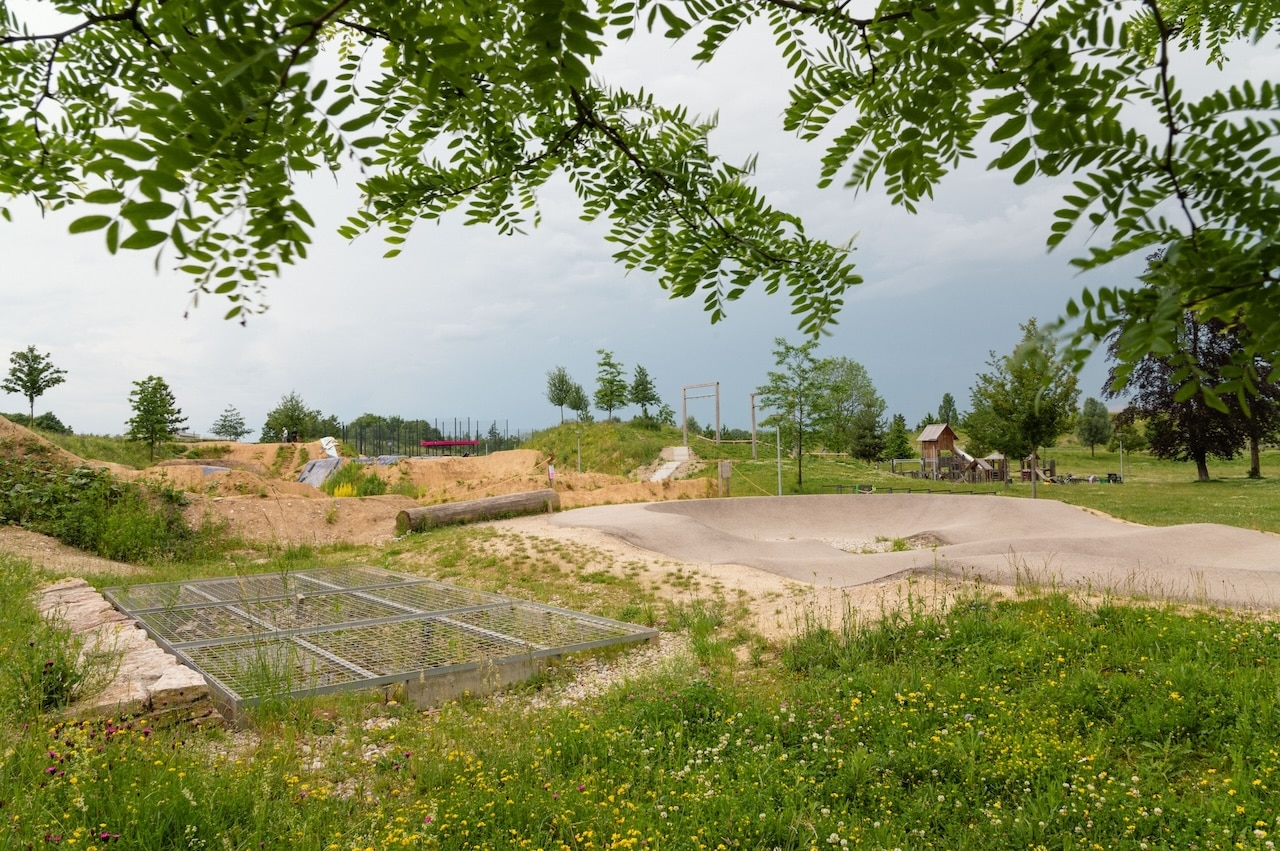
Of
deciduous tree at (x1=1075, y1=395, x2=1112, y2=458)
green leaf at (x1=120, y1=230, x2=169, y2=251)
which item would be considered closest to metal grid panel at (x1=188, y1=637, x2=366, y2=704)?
green leaf at (x1=120, y1=230, x2=169, y2=251)

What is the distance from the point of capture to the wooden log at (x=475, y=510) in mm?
12969

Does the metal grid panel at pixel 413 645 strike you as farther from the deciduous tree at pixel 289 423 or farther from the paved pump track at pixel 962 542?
the deciduous tree at pixel 289 423

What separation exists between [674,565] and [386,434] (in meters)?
30.7

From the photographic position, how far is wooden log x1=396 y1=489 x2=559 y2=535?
1297 centimetres

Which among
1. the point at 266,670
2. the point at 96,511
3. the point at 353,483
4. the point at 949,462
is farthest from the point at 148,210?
the point at 949,462

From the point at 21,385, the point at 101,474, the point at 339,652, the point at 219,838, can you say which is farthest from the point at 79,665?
the point at 21,385

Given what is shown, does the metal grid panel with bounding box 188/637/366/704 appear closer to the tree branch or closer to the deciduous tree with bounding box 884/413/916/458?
the tree branch

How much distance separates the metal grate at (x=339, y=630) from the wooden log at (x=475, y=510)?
433cm

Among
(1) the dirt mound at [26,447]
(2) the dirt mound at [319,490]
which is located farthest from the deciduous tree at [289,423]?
(1) the dirt mound at [26,447]

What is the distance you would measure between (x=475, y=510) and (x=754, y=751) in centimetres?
1030

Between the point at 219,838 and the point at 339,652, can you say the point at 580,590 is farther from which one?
the point at 219,838

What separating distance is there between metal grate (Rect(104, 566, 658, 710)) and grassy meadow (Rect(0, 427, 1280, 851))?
0.85 ft

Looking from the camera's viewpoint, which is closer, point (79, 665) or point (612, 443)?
point (79, 665)

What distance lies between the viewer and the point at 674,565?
32.5 feet
